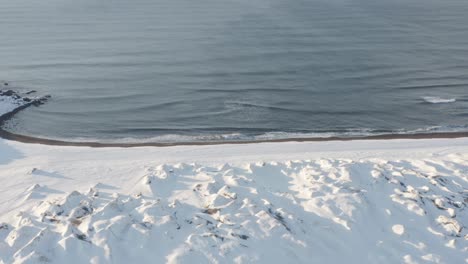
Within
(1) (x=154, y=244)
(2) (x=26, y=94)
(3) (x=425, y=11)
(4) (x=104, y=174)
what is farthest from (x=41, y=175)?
(3) (x=425, y=11)

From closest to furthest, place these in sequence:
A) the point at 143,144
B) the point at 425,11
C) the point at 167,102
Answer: the point at 143,144
the point at 167,102
the point at 425,11

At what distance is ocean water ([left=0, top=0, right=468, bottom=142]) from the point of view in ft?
106

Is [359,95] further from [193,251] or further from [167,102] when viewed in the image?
[193,251]

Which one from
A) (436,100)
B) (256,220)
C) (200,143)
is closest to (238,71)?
(200,143)

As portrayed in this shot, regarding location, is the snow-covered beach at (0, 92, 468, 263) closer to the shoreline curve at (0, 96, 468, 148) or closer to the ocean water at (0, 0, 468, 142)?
the shoreline curve at (0, 96, 468, 148)

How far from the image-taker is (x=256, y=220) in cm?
1789

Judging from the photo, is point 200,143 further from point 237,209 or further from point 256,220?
point 256,220

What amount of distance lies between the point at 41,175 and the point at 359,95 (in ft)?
76.2

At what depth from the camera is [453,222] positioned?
18.1m

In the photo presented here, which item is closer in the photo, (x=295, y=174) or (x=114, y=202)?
(x=114, y=202)

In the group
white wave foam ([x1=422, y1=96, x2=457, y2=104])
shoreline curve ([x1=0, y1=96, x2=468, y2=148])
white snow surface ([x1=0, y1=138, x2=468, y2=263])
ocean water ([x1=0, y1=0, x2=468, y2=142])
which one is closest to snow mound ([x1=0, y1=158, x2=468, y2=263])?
white snow surface ([x1=0, y1=138, x2=468, y2=263])

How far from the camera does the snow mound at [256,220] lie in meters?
16.5

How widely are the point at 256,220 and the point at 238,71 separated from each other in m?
24.8

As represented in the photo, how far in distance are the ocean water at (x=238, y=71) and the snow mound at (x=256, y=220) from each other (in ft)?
32.5
